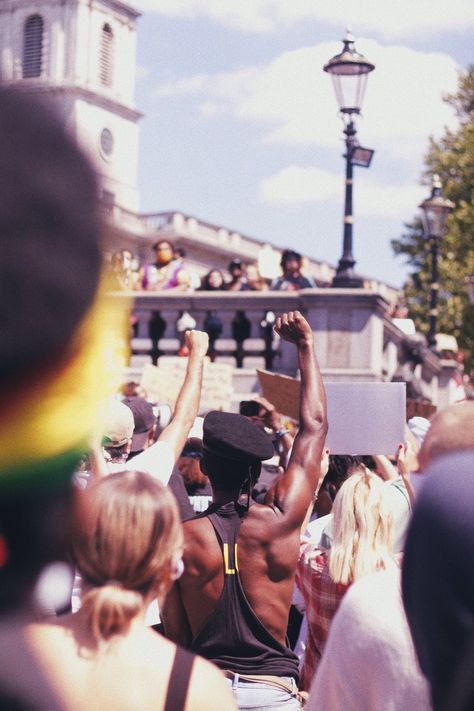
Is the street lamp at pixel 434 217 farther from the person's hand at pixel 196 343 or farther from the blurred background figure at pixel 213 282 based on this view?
the person's hand at pixel 196 343

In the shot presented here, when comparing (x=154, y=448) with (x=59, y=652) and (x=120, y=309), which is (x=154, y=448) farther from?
(x=120, y=309)

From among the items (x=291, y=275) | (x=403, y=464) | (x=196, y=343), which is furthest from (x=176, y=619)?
(x=291, y=275)

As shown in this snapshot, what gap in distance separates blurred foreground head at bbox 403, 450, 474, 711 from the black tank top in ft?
8.12

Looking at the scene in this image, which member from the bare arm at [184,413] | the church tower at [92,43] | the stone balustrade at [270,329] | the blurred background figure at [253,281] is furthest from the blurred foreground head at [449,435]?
the church tower at [92,43]

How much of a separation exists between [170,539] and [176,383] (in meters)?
8.69

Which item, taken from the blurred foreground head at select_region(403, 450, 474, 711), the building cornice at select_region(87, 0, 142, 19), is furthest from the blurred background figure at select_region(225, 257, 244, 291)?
the building cornice at select_region(87, 0, 142, 19)

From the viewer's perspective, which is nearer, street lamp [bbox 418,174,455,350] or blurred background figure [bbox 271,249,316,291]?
blurred background figure [bbox 271,249,316,291]

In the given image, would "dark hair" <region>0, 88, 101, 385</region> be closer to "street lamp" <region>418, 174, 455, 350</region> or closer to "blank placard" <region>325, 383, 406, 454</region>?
"blank placard" <region>325, 383, 406, 454</region>

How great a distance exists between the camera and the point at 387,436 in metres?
5.44

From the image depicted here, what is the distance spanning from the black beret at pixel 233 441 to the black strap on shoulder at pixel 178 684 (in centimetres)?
184

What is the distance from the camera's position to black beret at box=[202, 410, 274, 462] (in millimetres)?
3988

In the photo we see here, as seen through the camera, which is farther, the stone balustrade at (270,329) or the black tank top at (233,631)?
the stone balustrade at (270,329)

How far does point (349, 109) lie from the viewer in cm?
1295

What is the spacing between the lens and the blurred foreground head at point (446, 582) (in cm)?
136
